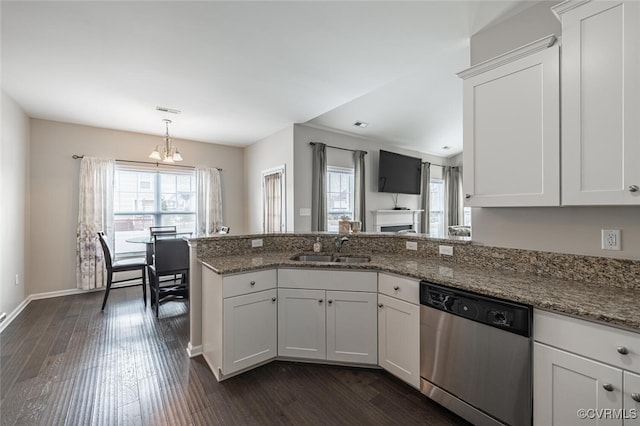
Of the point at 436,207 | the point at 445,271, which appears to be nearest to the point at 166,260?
the point at 445,271

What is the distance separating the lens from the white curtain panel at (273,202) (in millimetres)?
4954

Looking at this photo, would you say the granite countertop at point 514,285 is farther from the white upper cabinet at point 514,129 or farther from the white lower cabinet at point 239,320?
the white upper cabinet at point 514,129

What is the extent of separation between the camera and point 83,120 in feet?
13.9

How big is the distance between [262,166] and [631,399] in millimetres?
5239

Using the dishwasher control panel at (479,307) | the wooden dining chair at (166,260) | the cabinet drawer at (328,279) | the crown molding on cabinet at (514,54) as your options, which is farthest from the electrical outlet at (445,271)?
the wooden dining chair at (166,260)

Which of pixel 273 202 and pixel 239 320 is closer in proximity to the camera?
pixel 239 320

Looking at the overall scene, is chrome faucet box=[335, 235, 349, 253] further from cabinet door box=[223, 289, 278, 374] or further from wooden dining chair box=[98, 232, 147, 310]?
wooden dining chair box=[98, 232, 147, 310]

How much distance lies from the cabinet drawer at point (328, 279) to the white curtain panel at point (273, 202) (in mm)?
2675

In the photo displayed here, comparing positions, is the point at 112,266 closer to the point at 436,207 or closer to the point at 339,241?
the point at 339,241

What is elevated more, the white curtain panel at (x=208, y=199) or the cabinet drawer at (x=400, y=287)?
the white curtain panel at (x=208, y=199)

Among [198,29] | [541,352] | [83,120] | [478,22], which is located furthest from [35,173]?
[541,352]

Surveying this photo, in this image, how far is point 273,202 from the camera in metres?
5.14

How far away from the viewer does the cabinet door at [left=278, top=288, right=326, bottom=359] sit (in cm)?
229

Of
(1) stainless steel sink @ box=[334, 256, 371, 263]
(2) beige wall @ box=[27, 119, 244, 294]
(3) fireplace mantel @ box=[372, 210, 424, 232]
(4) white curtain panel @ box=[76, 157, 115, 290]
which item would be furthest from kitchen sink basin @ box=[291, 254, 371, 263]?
(2) beige wall @ box=[27, 119, 244, 294]
